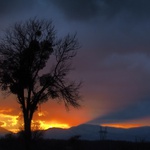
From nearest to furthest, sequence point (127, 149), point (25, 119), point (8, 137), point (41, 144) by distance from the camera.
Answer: point (127, 149) < point (25, 119) < point (41, 144) < point (8, 137)

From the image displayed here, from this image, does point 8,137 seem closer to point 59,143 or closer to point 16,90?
point 59,143

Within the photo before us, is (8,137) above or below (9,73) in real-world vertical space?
below

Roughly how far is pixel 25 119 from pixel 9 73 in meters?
3.87

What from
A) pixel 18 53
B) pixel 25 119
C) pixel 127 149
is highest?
pixel 18 53

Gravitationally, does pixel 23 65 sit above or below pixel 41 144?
above

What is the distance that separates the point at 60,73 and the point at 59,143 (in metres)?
7.15

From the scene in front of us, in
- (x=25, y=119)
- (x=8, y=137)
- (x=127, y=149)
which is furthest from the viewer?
(x=8, y=137)

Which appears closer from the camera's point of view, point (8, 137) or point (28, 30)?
point (28, 30)

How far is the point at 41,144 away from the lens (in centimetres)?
3925

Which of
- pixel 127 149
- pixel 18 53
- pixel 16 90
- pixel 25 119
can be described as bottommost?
pixel 127 149

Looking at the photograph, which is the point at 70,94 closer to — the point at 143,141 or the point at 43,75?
the point at 43,75

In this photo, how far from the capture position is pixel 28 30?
116 ft

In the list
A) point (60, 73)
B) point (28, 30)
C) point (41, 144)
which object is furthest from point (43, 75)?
point (41, 144)

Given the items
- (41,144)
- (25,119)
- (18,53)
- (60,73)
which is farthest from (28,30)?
(41,144)
